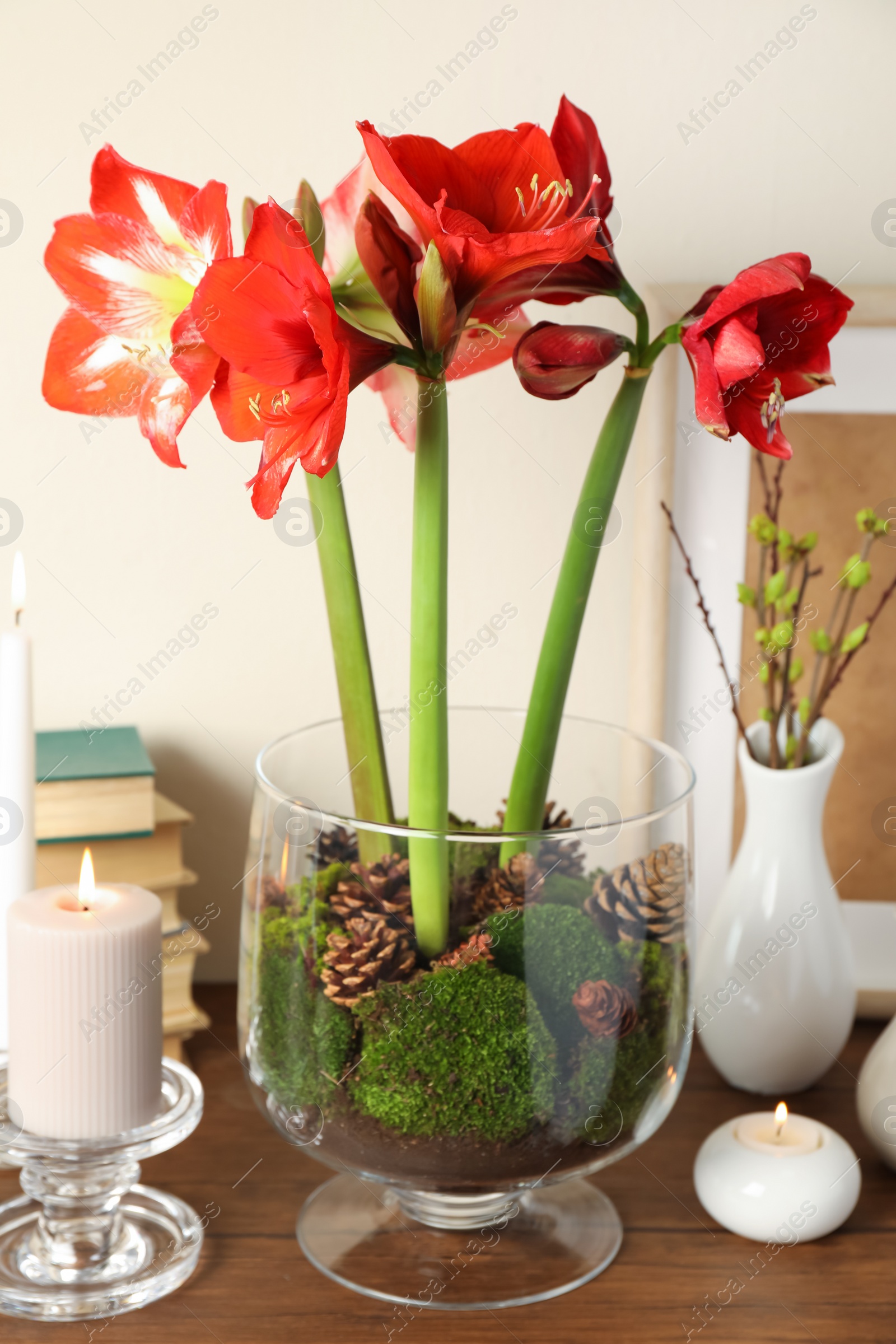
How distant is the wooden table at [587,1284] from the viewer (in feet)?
1.77

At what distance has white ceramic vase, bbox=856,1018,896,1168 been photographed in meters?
0.65

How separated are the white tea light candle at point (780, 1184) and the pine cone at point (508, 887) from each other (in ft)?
0.70

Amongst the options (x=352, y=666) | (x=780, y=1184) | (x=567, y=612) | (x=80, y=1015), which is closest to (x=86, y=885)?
(x=80, y=1015)

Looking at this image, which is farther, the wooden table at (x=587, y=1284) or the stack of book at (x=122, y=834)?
the stack of book at (x=122, y=834)

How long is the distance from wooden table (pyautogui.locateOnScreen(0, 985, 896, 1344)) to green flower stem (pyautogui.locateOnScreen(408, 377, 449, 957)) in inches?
7.0

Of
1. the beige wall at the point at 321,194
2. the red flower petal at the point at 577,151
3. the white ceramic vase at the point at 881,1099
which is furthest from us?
the beige wall at the point at 321,194

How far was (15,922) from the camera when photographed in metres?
0.56

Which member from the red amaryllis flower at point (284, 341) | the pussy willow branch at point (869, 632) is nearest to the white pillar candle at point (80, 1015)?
the red amaryllis flower at point (284, 341)

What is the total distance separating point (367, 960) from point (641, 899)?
129 mm

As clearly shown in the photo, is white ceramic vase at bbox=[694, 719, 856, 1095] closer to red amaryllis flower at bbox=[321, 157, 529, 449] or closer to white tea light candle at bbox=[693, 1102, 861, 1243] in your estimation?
white tea light candle at bbox=[693, 1102, 861, 1243]

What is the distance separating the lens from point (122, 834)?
731 mm

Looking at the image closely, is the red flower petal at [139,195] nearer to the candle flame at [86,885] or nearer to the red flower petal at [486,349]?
the red flower petal at [486,349]

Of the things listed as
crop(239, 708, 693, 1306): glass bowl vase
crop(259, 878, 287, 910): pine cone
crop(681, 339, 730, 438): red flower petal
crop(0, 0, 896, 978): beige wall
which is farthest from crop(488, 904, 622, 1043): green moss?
crop(0, 0, 896, 978): beige wall

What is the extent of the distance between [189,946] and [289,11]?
60 centimetres
